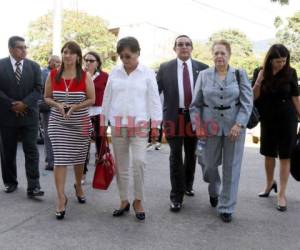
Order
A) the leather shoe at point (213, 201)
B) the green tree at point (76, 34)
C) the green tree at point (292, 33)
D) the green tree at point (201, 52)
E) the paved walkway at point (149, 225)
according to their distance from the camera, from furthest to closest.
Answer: the green tree at point (201, 52), the green tree at point (76, 34), the green tree at point (292, 33), the leather shoe at point (213, 201), the paved walkway at point (149, 225)

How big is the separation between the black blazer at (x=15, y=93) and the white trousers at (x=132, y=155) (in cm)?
143

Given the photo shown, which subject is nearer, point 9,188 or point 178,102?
point 178,102

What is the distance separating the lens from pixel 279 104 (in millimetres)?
4973

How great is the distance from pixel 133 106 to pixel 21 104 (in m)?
1.70

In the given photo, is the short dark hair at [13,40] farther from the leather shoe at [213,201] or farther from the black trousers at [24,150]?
the leather shoe at [213,201]

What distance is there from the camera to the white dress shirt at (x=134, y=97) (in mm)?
4359

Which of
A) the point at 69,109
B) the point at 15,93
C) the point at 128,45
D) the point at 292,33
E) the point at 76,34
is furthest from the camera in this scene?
the point at 76,34

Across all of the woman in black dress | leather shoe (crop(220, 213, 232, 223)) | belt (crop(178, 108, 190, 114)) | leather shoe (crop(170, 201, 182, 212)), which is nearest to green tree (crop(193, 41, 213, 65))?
the woman in black dress

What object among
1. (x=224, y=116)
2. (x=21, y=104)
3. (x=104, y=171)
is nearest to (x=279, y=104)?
(x=224, y=116)

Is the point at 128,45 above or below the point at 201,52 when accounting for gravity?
below

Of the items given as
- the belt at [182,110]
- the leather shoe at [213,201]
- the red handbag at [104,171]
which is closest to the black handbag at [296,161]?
the leather shoe at [213,201]

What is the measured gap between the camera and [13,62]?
5359 mm

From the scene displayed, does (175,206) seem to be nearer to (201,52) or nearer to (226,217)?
(226,217)

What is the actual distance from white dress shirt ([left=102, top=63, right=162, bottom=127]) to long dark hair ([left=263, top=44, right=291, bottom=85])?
4.76 ft
